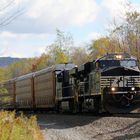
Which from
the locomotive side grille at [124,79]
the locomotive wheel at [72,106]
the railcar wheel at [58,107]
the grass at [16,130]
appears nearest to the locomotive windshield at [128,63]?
the locomotive side grille at [124,79]

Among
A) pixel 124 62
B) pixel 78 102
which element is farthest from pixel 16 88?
pixel 124 62

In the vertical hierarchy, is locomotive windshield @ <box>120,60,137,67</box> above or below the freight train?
above

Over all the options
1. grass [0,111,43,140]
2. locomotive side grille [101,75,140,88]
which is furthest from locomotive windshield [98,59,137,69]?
grass [0,111,43,140]

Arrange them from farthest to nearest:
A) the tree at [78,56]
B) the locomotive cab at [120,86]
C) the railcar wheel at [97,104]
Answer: the tree at [78,56]
the railcar wheel at [97,104]
the locomotive cab at [120,86]

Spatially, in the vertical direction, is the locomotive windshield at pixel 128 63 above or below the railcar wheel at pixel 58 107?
Result: above

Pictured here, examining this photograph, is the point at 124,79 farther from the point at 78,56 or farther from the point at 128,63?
the point at 78,56

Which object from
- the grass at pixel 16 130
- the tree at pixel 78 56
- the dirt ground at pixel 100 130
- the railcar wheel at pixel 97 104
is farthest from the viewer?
the tree at pixel 78 56

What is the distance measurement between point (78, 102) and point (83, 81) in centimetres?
155

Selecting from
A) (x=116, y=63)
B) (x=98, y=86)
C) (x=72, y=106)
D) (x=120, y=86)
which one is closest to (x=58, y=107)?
(x=72, y=106)

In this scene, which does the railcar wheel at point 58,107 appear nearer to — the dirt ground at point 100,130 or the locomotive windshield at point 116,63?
the locomotive windshield at point 116,63

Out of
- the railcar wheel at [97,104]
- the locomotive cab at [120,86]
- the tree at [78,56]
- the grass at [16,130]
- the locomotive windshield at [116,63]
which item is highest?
the tree at [78,56]

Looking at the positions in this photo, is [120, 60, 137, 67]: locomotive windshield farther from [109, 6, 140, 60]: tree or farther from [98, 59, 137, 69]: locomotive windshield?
[109, 6, 140, 60]: tree

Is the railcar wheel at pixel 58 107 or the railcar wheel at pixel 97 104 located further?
the railcar wheel at pixel 58 107

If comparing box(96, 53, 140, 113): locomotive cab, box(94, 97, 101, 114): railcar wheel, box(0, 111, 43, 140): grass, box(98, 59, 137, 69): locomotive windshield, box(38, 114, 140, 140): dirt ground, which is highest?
box(98, 59, 137, 69): locomotive windshield
